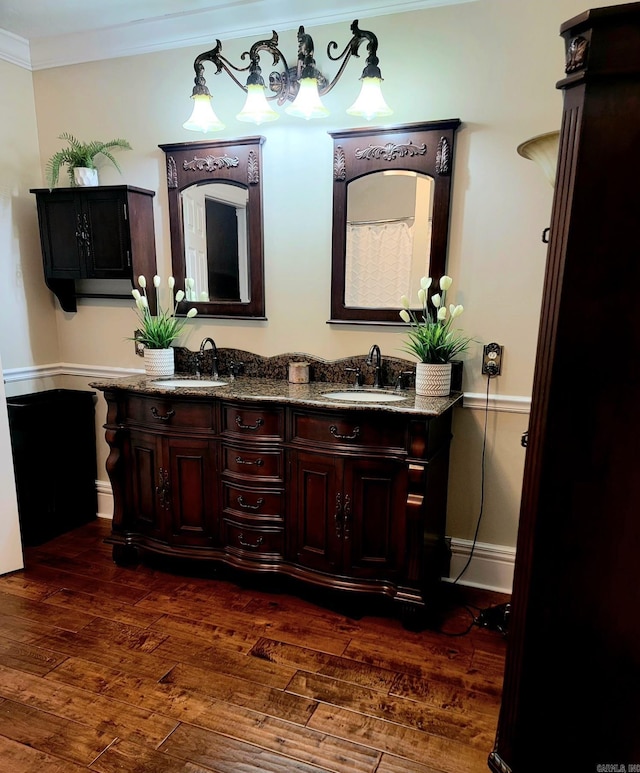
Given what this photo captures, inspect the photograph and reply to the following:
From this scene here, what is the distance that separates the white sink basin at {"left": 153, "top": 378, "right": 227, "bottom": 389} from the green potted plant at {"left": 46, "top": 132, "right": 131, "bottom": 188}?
1202 mm

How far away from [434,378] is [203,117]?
5.44 ft

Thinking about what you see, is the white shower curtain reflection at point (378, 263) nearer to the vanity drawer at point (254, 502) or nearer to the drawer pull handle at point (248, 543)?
the vanity drawer at point (254, 502)

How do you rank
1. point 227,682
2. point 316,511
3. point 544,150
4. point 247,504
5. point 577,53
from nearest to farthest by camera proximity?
1. point 577,53
2. point 544,150
3. point 227,682
4. point 316,511
5. point 247,504

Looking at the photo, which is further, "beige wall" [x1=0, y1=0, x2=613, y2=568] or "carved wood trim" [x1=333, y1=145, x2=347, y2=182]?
"carved wood trim" [x1=333, y1=145, x2=347, y2=182]

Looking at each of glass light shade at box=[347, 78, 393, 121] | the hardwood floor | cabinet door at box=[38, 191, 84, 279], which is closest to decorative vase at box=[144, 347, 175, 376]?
cabinet door at box=[38, 191, 84, 279]

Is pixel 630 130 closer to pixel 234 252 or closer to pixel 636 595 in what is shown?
pixel 636 595

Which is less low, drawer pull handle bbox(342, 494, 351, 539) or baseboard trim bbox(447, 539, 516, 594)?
drawer pull handle bbox(342, 494, 351, 539)

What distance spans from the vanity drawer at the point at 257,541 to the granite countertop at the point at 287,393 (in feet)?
2.06

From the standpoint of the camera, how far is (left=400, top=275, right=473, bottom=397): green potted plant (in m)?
2.30

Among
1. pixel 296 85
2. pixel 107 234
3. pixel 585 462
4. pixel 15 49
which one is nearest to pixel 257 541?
pixel 585 462

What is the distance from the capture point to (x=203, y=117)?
7.98 ft

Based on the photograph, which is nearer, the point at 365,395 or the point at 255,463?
the point at 255,463

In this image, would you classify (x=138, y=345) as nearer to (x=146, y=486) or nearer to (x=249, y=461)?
(x=146, y=486)

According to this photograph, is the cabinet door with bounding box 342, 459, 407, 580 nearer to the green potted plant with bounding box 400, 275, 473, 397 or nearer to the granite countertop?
the granite countertop
